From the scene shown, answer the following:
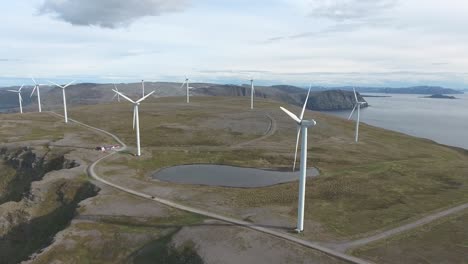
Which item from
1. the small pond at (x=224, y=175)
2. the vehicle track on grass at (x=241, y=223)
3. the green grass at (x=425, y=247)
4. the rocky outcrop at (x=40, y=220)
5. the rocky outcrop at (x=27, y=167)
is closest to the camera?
the green grass at (x=425, y=247)

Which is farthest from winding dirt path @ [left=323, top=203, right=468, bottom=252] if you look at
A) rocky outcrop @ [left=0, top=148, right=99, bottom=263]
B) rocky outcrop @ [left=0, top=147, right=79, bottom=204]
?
rocky outcrop @ [left=0, top=147, right=79, bottom=204]

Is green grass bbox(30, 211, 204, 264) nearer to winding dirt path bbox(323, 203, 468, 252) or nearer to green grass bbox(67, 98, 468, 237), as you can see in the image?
green grass bbox(67, 98, 468, 237)

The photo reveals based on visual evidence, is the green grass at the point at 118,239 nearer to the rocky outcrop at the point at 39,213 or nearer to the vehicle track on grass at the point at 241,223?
the vehicle track on grass at the point at 241,223

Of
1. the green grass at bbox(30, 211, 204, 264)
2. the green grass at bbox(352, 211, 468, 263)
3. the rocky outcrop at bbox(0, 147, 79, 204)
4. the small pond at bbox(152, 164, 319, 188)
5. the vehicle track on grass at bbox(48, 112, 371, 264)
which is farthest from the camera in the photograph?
the rocky outcrop at bbox(0, 147, 79, 204)

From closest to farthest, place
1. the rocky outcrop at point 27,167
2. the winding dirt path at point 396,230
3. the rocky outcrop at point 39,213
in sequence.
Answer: the winding dirt path at point 396,230
the rocky outcrop at point 39,213
the rocky outcrop at point 27,167

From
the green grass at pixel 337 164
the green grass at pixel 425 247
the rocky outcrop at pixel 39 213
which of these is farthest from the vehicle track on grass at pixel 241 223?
the green grass at pixel 337 164

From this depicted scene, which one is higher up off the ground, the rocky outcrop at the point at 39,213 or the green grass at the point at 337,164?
the green grass at the point at 337,164

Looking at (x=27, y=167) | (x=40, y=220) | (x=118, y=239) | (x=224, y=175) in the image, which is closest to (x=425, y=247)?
(x=118, y=239)
